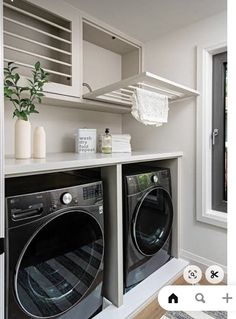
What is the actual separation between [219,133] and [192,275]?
3.89 ft

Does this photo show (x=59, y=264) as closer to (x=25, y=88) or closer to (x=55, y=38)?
(x=25, y=88)

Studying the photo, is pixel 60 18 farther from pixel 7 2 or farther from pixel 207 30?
pixel 207 30

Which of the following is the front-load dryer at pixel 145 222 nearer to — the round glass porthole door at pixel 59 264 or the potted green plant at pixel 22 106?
the round glass porthole door at pixel 59 264

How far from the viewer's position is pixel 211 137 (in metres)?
1.83

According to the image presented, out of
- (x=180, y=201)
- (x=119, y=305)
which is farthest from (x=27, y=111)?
(x=180, y=201)

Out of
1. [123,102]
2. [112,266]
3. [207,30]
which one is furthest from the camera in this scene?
[123,102]

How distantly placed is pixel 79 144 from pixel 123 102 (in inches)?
21.8

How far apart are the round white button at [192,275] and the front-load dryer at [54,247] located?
31.0 inches

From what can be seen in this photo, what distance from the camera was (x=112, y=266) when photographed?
140 centimetres

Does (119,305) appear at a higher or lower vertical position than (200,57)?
lower

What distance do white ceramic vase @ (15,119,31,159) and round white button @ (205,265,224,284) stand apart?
1.65 metres

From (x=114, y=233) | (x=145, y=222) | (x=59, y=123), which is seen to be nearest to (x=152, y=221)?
(x=145, y=222)

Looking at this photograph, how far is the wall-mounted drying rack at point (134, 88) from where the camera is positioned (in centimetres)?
140

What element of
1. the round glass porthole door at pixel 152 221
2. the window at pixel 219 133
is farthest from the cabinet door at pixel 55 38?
the window at pixel 219 133
